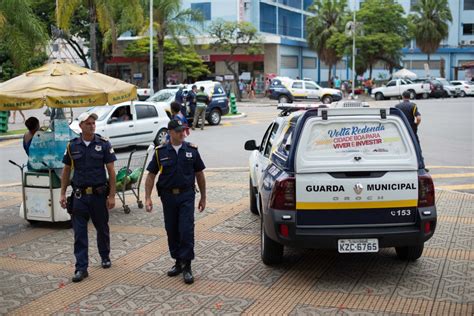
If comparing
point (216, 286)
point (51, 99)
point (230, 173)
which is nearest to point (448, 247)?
point (216, 286)

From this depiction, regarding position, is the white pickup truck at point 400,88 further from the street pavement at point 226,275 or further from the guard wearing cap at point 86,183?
the guard wearing cap at point 86,183

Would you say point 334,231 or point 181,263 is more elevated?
point 334,231

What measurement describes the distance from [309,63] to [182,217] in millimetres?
58652

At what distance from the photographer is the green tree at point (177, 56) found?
49.5 metres

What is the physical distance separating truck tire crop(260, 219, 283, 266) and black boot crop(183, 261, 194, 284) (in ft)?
2.93

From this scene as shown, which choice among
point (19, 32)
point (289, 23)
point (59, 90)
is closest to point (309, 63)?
point (289, 23)

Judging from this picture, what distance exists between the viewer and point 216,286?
659 cm

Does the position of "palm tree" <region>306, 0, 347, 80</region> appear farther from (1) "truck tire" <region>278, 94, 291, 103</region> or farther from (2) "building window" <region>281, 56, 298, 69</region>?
(1) "truck tire" <region>278, 94, 291, 103</region>

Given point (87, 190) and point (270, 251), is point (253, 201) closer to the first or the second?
point (270, 251)

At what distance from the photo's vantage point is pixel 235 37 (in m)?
49.6

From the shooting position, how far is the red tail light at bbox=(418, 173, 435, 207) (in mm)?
6508

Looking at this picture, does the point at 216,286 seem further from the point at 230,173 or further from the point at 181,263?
the point at 230,173

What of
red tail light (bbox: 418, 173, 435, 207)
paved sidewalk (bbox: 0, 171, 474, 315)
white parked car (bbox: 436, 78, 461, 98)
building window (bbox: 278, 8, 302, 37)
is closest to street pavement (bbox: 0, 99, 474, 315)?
paved sidewalk (bbox: 0, 171, 474, 315)

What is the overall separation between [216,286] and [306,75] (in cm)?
5757
